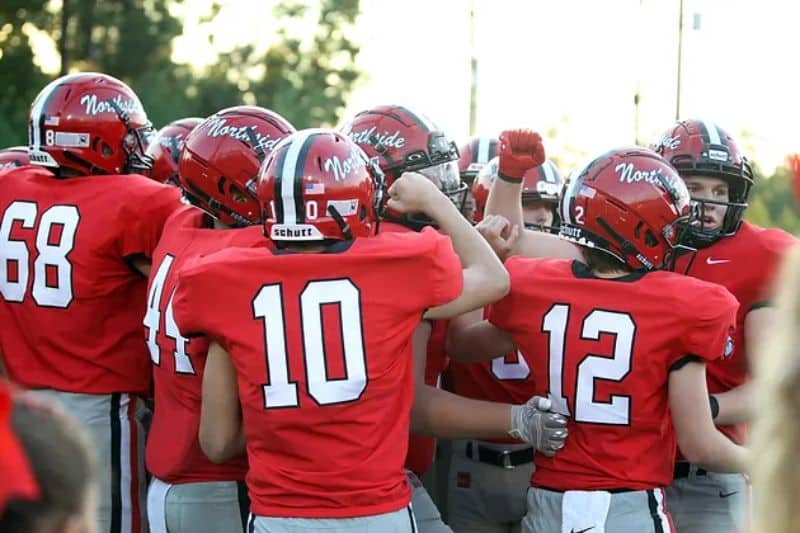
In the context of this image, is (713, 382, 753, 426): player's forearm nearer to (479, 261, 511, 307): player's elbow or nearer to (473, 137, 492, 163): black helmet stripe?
(479, 261, 511, 307): player's elbow

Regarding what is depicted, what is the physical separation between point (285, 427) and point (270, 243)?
70 cm

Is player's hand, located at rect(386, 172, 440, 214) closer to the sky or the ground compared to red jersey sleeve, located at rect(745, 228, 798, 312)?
closer to the sky

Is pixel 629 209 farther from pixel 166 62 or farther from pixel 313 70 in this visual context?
pixel 313 70

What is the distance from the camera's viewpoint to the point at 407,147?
520cm

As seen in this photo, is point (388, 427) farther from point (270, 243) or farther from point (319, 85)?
point (319, 85)

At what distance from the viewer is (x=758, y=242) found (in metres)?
5.30

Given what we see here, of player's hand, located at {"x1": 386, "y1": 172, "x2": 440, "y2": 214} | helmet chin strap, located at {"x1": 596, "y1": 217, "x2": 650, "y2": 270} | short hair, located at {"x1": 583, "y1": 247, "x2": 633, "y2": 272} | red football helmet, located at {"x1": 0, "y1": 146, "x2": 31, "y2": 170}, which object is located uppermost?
player's hand, located at {"x1": 386, "y1": 172, "x2": 440, "y2": 214}

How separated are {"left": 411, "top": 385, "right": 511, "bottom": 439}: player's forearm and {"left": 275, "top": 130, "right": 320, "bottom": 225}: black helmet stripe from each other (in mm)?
861

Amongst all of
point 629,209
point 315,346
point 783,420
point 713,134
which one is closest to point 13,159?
point 315,346

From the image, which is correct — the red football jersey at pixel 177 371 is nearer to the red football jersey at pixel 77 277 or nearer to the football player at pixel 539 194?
the red football jersey at pixel 77 277

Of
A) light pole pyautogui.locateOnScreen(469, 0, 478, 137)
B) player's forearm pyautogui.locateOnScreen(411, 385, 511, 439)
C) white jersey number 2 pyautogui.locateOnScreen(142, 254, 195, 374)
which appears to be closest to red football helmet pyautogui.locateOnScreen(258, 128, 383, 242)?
white jersey number 2 pyautogui.locateOnScreen(142, 254, 195, 374)

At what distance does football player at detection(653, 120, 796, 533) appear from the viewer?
202 inches

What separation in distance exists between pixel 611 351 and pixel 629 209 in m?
0.52

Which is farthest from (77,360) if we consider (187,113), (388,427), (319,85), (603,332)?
(319,85)
